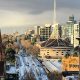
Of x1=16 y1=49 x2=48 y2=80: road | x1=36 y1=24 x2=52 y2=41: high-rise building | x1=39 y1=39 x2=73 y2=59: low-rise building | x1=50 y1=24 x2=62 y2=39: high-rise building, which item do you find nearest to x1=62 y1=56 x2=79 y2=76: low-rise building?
x1=16 y1=49 x2=48 y2=80: road

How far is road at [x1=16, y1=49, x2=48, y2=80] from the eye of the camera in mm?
17602

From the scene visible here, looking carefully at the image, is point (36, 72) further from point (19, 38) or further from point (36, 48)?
point (19, 38)

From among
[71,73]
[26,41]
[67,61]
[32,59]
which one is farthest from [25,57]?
[71,73]

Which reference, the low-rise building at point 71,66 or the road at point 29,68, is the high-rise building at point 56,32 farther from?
the low-rise building at point 71,66

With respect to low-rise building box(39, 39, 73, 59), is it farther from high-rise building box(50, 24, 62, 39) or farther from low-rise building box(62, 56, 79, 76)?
low-rise building box(62, 56, 79, 76)

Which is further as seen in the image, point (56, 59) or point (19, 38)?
point (19, 38)

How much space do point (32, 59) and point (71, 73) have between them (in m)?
8.88

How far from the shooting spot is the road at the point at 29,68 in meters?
17.6

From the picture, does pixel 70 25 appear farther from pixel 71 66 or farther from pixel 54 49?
pixel 71 66

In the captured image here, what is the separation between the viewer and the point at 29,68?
68.6 ft

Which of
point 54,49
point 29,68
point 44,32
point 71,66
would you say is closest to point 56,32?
point 44,32

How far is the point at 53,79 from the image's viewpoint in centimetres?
1645

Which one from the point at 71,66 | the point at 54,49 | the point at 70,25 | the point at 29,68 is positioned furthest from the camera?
the point at 70,25

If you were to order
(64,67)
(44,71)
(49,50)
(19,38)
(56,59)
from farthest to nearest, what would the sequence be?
(19,38) → (49,50) → (56,59) → (44,71) → (64,67)
